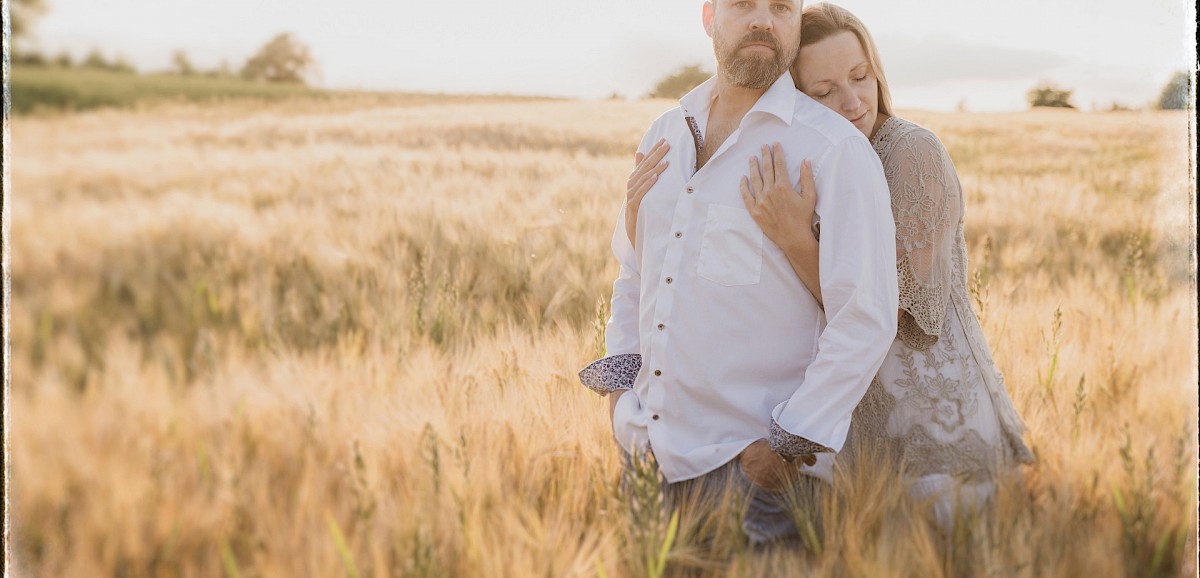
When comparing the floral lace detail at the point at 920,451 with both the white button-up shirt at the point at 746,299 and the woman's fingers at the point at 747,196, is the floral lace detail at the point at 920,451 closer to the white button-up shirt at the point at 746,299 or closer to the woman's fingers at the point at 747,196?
the white button-up shirt at the point at 746,299

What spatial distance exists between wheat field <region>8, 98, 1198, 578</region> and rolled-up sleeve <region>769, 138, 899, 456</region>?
0.57ft

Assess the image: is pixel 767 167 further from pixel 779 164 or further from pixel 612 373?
pixel 612 373

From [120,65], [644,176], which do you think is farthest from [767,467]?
[120,65]

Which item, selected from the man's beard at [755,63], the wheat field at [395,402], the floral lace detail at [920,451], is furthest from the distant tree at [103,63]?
the floral lace detail at [920,451]

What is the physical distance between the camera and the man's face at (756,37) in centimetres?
195

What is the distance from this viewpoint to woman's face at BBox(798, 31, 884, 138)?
211 centimetres

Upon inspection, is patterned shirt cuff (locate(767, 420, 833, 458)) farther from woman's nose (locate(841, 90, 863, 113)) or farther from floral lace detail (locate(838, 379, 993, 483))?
woman's nose (locate(841, 90, 863, 113))

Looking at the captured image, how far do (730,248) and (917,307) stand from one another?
474 mm

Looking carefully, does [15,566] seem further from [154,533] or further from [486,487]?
[486,487]

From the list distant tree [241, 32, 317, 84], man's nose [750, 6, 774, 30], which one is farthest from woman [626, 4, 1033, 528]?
distant tree [241, 32, 317, 84]

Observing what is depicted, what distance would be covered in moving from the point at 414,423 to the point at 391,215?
2.40 m

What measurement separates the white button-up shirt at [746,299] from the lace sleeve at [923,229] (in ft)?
0.60

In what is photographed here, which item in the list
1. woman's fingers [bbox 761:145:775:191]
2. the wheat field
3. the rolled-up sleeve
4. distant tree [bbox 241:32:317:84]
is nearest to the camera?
the wheat field

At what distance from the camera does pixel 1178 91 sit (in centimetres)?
222
